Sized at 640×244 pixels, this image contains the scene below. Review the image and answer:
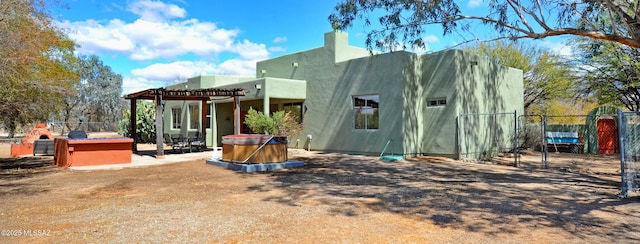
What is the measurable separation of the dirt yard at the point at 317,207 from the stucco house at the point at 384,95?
4.02 m

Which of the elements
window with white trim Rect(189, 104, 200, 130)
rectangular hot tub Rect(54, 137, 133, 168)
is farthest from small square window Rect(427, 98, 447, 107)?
window with white trim Rect(189, 104, 200, 130)

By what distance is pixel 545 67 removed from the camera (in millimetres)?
24594

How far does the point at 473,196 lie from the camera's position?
7250 mm

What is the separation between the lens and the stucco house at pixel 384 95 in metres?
14.4

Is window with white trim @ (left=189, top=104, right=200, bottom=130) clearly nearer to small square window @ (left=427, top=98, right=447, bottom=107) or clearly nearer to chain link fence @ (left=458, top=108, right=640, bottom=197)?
small square window @ (left=427, top=98, right=447, bottom=107)

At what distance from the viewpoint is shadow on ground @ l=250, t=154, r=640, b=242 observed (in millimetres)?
5410

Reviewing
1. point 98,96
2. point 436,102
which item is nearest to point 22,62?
point 436,102

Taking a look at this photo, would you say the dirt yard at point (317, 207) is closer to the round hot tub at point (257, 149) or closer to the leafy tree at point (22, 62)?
the round hot tub at point (257, 149)

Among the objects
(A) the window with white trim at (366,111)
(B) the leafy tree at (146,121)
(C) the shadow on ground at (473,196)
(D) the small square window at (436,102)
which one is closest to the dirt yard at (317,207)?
(C) the shadow on ground at (473,196)

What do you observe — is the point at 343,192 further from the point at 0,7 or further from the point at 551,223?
the point at 0,7

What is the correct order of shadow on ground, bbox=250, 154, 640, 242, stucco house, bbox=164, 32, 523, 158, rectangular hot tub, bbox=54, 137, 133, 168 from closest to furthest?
1. shadow on ground, bbox=250, 154, 640, 242
2. rectangular hot tub, bbox=54, 137, 133, 168
3. stucco house, bbox=164, 32, 523, 158

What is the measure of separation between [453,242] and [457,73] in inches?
416

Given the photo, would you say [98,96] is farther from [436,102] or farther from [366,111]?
[436,102]

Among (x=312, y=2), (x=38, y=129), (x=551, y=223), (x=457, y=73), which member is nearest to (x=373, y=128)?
(x=457, y=73)
